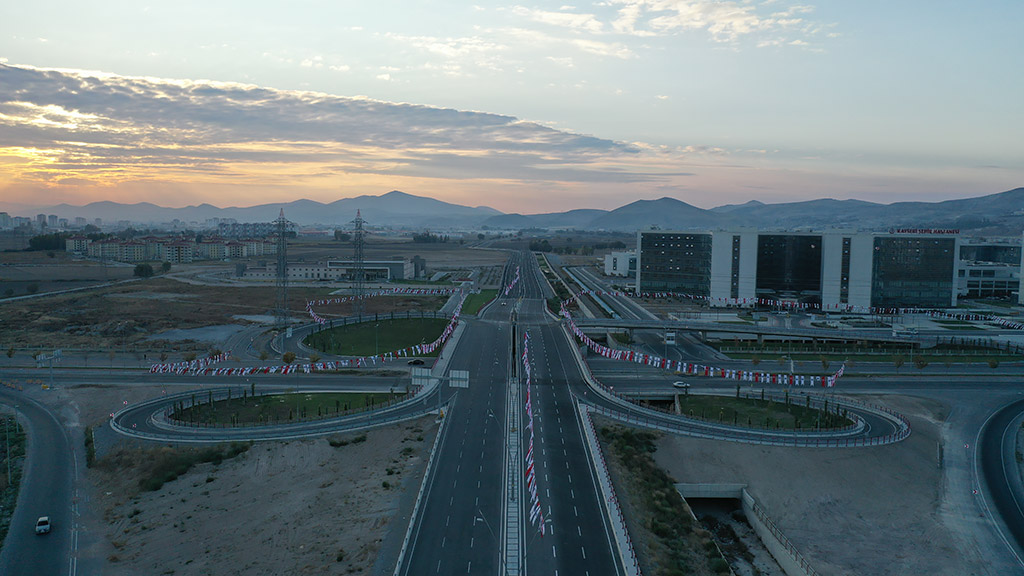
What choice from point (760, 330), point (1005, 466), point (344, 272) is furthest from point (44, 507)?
point (344, 272)

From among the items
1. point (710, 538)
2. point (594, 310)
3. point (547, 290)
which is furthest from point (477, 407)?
point (547, 290)

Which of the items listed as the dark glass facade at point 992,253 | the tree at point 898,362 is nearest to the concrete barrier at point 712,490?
the tree at point 898,362

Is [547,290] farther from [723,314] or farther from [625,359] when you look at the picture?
[625,359]

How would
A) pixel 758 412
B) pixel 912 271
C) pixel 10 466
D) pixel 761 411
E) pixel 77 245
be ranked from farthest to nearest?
pixel 77 245, pixel 912 271, pixel 761 411, pixel 758 412, pixel 10 466

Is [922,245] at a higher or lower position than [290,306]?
higher

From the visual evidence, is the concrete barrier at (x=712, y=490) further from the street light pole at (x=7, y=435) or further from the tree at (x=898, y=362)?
the street light pole at (x=7, y=435)

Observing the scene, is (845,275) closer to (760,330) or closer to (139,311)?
(760,330)
